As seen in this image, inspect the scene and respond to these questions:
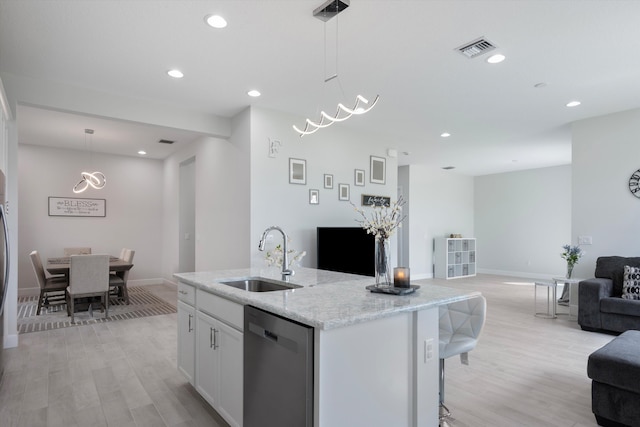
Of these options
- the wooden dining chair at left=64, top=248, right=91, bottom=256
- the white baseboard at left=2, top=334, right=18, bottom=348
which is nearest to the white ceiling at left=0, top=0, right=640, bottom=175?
the wooden dining chair at left=64, top=248, right=91, bottom=256

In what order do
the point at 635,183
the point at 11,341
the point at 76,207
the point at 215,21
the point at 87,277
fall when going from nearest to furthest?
1. the point at 215,21
2. the point at 11,341
3. the point at 635,183
4. the point at 87,277
5. the point at 76,207

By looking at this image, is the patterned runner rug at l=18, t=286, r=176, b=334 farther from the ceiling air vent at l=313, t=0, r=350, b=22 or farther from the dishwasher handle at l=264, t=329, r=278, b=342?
the ceiling air vent at l=313, t=0, r=350, b=22

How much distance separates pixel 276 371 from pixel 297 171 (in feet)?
11.6

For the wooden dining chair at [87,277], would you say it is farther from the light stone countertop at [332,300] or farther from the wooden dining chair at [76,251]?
the light stone countertop at [332,300]

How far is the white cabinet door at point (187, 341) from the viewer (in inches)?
106

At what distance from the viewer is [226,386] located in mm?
2221

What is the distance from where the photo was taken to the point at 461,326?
7.82ft

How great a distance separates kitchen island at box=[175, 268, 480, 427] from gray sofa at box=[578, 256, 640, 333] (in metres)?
3.27

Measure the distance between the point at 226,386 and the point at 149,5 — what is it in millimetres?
2603

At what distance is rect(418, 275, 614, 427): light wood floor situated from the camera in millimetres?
2486

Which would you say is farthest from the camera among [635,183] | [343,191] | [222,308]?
[343,191]

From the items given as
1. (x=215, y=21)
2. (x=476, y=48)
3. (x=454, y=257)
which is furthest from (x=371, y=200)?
(x=454, y=257)

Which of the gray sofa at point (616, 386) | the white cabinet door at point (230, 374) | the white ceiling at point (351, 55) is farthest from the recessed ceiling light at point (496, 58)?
the white cabinet door at point (230, 374)

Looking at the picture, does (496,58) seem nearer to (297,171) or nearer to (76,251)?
(297,171)
